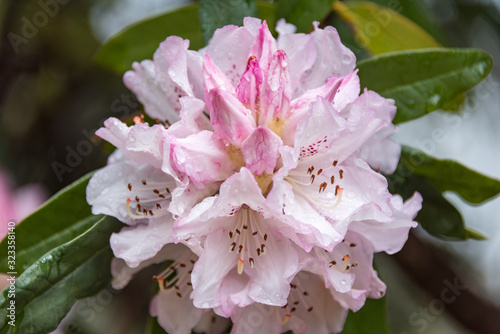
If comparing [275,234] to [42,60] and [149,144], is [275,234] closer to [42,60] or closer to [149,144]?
[149,144]

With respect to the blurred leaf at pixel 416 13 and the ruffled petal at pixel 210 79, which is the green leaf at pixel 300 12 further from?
the blurred leaf at pixel 416 13

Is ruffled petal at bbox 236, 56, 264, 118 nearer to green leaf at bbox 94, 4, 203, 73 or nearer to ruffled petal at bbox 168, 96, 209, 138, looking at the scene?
ruffled petal at bbox 168, 96, 209, 138

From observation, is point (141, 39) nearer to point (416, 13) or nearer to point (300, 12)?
point (300, 12)

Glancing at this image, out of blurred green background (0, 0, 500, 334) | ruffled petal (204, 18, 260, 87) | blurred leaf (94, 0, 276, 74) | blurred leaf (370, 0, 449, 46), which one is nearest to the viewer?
ruffled petal (204, 18, 260, 87)

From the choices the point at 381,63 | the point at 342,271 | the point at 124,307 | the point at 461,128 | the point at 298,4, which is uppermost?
the point at 298,4

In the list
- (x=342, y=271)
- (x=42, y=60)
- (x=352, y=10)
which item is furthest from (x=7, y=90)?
(x=342, y=271)

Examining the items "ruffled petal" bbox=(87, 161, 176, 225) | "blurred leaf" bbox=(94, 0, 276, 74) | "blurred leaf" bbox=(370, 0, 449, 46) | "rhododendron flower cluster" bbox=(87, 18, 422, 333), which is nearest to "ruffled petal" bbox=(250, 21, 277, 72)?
"rhododendron flower cluster" bbox=(87, 18, 422, 333)
